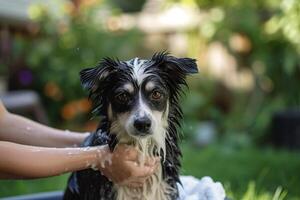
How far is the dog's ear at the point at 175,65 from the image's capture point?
3.01m

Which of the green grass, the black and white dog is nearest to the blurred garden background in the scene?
the green grass

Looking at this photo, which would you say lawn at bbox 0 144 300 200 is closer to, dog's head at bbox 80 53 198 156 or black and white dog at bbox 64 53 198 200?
black and white dog at bbox 64 53 198 200

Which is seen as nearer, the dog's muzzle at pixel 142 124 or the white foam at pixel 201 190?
the dog's muzzle at pixel 142 124

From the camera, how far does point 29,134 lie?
3.49 metres

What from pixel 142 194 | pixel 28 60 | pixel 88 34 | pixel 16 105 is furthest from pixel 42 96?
pixel 142 194

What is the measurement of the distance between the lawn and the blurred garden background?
2.10ft

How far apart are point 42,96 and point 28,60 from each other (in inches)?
23.2

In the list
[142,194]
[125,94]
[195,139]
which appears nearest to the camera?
[125,94]

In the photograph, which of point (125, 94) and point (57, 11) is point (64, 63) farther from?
point (125, 94)

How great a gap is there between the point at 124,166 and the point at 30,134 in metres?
0.79

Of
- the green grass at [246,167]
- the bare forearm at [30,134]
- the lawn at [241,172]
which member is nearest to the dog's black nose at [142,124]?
the bare forearm at [30,134]

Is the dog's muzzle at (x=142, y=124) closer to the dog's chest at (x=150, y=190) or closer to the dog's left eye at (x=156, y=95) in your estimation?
the dog's left eye at (x=156, y=95)

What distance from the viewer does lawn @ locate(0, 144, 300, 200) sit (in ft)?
16.4

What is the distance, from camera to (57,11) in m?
8.95
